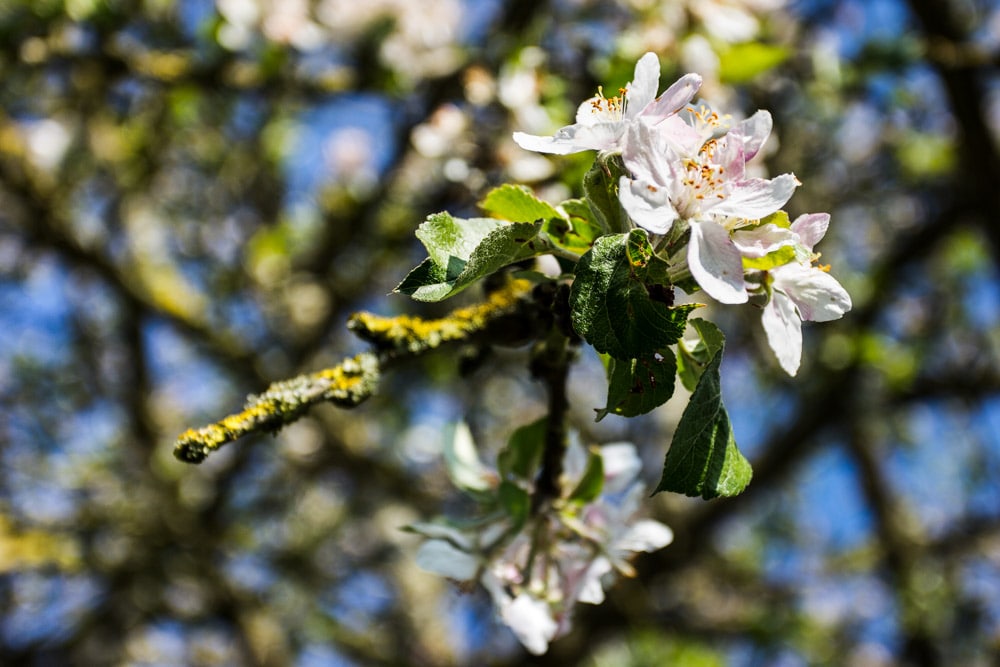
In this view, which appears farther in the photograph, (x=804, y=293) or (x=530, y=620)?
(x=530, y=620)

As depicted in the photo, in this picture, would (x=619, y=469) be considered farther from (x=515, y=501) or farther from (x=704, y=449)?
(x=704, y=449)

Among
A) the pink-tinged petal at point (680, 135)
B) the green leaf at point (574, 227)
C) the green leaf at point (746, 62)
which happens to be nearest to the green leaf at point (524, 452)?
the green leaf at point (574, 227)

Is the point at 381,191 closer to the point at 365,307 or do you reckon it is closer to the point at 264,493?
the point at 365,307

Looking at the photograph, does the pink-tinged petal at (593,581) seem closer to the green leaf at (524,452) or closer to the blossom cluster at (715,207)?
the green leaf at (524,452)

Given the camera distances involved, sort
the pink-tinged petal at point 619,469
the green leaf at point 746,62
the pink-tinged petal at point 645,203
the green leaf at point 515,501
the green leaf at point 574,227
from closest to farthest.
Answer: the pink-tinged petal at point 645,203 < the green leaf at point 574,227 < the green leaf at point 515,501 < the pink-tinged petal at point 619,469 < the green leaf at point 746,62

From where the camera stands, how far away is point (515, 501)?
2.67 feet

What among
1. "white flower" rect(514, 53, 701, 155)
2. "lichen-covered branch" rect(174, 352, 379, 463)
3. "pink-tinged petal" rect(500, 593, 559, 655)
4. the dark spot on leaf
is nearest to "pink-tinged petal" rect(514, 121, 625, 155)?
"white flower" rect(514, 53, 701, 155)

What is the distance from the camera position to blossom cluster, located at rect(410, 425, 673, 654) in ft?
2.73

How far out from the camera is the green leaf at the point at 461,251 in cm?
61

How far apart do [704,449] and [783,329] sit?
0.11m

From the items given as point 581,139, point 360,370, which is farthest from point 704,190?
point 360,370

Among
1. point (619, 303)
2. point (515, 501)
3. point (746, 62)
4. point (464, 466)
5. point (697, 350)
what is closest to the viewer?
point (619, 303)

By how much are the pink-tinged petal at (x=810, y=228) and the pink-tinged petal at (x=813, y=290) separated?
3 cm

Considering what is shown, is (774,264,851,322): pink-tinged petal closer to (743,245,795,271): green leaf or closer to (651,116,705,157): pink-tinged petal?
(743,245,795,271): green leaf
